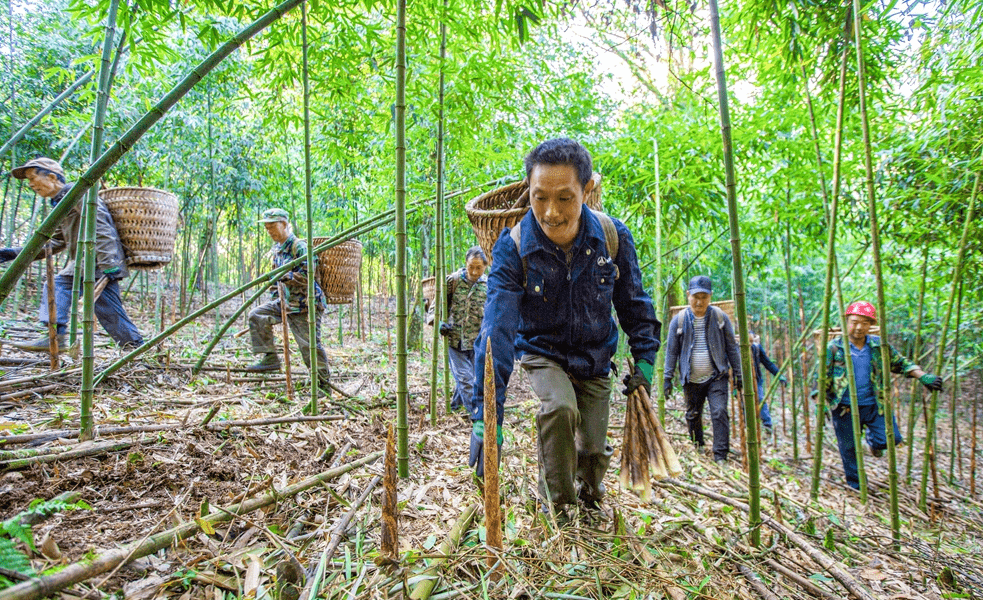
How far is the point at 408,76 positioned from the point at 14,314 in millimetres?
6292

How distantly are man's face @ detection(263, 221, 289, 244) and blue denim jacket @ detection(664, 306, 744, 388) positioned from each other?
12.7 feet

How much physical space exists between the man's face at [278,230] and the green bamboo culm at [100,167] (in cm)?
307

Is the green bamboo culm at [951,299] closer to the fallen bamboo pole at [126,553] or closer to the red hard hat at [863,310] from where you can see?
the red hard hat at [863,310]

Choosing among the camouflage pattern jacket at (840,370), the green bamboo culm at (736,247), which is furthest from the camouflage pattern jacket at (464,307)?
the camouflage pattern jacket at (840,370)

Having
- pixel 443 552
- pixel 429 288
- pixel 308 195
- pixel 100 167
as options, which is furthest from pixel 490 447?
pixel 429 288

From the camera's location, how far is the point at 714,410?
4.54 meters

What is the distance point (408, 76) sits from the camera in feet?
11.7

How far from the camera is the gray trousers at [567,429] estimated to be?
2000mm

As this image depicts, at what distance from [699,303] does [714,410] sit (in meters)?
1.01

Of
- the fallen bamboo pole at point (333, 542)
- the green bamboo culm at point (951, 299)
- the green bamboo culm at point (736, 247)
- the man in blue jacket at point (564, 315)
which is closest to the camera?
the fallen bamboo pole at point (333, 542)

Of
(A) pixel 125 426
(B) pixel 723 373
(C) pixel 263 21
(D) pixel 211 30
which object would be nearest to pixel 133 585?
(A) pixel 125 426

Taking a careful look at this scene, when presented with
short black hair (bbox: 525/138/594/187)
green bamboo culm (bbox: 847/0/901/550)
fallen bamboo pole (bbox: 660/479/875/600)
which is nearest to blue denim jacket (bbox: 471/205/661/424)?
short black hair (bbox: 525/138/594/187)

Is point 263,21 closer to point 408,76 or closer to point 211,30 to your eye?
point 211,30

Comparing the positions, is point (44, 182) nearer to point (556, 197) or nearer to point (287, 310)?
point (287, 310)
